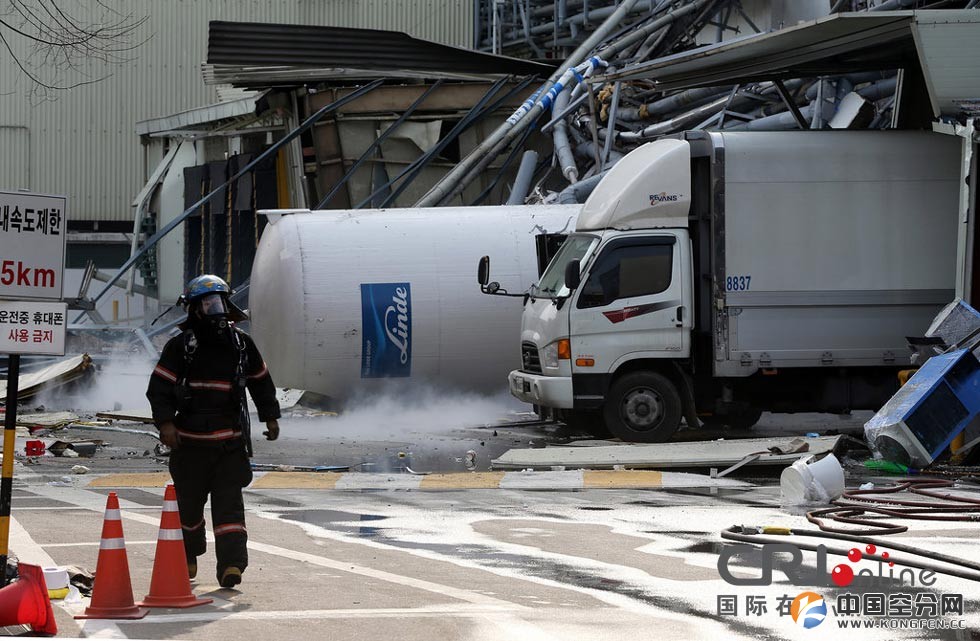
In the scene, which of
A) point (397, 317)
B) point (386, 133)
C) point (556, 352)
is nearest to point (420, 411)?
point (397, 317)

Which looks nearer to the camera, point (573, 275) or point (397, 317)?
point (573, 275)

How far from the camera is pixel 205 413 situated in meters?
7.98

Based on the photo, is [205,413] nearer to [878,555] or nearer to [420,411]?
[878,555]

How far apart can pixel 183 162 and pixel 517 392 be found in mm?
20815

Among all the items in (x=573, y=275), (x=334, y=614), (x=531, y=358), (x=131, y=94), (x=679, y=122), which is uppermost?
(x=131, y=94)

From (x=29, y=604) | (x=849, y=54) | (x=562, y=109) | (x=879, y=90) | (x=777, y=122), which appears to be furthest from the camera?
(x=562, y=109)

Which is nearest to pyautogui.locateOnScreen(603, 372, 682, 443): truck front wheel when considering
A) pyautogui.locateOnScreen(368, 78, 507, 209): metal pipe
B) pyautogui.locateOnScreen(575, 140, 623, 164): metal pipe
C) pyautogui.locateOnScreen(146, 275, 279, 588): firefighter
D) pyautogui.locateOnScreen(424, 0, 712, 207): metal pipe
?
pyautogui.locateOnScreen(146, 275, 279, 588): firefighter

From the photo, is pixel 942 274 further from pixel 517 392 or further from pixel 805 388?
pixel 517 392

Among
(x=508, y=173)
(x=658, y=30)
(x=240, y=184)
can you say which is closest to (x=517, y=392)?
(x=508, y=173)

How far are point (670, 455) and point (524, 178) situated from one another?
41.7 ft

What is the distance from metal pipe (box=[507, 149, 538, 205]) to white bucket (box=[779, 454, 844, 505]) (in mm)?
15210

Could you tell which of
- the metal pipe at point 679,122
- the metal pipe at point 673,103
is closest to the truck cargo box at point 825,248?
the metal pipe at point 679,122

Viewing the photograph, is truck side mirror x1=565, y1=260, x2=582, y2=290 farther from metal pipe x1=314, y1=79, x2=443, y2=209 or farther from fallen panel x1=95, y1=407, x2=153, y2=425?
metal pipe x1=314, y1=79, x2=443, y2=209

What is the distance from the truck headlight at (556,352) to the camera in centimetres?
1614
